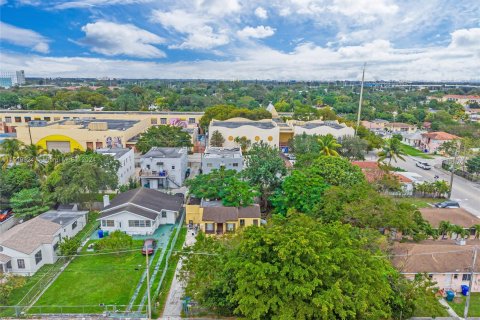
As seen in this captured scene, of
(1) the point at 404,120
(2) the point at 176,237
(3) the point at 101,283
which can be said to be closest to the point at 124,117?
(2) the point at 176,237

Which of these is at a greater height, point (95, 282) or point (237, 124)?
point (237, 124)

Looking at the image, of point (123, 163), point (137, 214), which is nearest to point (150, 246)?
point (137, 214)

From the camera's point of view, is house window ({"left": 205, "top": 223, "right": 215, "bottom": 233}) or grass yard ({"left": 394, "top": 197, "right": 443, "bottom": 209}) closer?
house window ({"left": 205, "top": 223, "right": 215, "bottom": 233})

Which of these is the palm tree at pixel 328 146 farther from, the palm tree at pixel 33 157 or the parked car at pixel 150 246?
the palm tree at pixel 33 157

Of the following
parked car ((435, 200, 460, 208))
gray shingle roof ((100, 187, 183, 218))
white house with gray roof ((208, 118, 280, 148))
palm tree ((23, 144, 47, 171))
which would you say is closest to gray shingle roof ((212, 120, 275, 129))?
white house with gray roof ((208, 118, 280, 148))

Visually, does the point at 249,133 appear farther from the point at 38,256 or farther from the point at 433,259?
the point at 38,256

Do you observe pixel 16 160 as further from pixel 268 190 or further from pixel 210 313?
pixel 210 313

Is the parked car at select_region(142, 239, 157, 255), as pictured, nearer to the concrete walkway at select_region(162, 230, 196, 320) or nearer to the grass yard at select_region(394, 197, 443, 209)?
the concrete walkway at select_region(162, 230, 196, 320)
